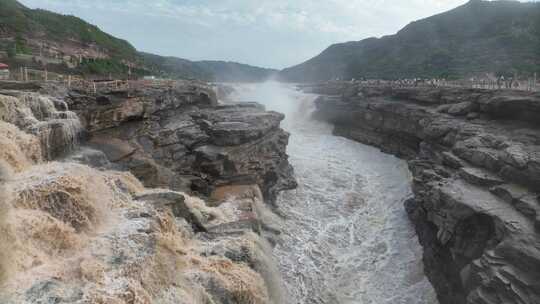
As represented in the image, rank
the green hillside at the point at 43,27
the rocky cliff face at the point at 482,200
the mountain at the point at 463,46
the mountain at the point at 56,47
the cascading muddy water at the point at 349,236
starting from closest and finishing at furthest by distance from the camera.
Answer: the rocky cliff face at the point at 482,200 < the cascading muddy water at the point at 349,236 < the mountain at the point at 56,47 < the green hillside at the point at 43,27 < the mountain at the point at 463,46

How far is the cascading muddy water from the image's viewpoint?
1427 cm

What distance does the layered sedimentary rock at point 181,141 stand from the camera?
16734 millimetres

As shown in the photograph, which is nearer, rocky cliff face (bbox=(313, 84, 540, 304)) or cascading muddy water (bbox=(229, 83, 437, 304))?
rocky cliff face (bbox=(313, 84, 540, 304))

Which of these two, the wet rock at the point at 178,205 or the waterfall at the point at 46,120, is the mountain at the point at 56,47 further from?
the wet rock at the point at 178,205

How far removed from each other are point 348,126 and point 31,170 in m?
34.0

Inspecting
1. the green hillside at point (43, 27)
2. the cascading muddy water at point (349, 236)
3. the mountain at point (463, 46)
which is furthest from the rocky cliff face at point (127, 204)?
the mountain at point (463, 46)

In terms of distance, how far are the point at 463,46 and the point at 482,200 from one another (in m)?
69.6

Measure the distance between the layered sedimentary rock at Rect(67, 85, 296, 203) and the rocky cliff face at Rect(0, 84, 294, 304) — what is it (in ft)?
0.21

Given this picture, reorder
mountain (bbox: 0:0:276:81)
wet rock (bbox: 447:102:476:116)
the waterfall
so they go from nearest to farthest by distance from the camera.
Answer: the waterfall < wet rock (bbox: 447:102:476:116) < mountain (bbox: 0:0:276:81)

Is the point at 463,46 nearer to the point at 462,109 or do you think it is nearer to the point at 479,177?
the point at 462,109

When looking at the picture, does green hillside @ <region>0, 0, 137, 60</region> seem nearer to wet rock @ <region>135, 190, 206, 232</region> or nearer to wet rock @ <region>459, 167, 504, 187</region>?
wet rock @ <region>135, 190, 206, 232</region>

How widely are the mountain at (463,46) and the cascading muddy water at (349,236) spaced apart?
3640 centimetres

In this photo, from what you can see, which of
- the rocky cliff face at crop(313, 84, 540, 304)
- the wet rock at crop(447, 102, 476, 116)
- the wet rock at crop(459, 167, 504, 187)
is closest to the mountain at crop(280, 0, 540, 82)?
the wet rock at crop(447, 102, 476, 116)

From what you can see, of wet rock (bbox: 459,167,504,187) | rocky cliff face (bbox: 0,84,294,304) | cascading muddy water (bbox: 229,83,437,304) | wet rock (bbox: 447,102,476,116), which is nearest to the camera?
rocky cliff face (bbox: 0,84,294,304)
